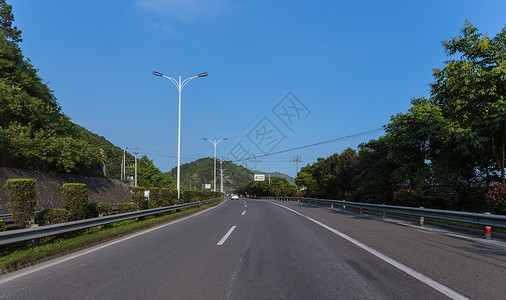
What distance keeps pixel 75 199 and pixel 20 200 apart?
176 cm

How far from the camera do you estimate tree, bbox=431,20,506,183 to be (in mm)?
11797

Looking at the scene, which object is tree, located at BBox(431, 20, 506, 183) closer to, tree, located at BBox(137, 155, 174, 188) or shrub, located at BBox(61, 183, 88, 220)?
shrub, located at BBox(61, 183, 88, 220)

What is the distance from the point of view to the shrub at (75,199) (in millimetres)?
9664

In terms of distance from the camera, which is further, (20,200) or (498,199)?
(498,199)

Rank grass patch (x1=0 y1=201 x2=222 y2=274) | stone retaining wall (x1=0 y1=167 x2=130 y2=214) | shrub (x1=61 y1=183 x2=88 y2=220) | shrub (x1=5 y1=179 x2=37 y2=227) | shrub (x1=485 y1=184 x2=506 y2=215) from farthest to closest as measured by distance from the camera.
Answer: stone retaining wall (x1=0 y1=167 x2=130 y2=214)
shrub (x1=485 y1=184 x2=506 y2=215)
shrub (x1=61 y1=183 x2=88 y2=220)
shrub (x1=5 y1=179 x2=37 y2=227)
grass patch (x1=0 y1=201 x2=222 y2=274)

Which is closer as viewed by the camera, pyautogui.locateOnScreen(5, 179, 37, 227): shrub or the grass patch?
the grass patch

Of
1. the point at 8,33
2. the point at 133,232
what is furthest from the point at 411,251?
the point at 8,33

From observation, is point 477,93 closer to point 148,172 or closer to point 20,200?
point 20,200

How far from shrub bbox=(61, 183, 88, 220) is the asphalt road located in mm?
3226

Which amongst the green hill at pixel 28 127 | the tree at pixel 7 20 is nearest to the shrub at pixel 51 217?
the green hill at pixel 28 127

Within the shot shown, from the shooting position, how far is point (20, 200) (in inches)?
323

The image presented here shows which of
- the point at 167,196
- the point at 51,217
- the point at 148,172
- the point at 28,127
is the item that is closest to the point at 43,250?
the point at 51,217

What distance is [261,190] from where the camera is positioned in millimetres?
95250

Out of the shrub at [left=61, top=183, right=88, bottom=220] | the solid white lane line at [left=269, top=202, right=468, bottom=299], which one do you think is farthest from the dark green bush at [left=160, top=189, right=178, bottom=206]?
the solid white lane line at [left=269, top=202, right=468, bottom=299]
